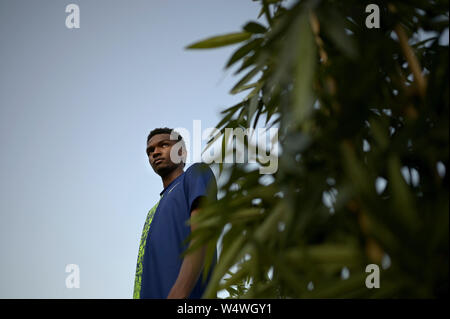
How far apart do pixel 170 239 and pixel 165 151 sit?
0.46 meters

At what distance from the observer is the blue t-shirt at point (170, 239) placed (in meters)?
1.07

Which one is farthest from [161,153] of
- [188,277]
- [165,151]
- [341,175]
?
[341,175]

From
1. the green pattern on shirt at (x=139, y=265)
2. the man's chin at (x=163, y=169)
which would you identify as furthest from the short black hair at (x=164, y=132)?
the green pattern on shirt at (x=139, y=265)

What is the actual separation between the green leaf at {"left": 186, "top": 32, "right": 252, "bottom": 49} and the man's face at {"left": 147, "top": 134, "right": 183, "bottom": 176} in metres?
0.88

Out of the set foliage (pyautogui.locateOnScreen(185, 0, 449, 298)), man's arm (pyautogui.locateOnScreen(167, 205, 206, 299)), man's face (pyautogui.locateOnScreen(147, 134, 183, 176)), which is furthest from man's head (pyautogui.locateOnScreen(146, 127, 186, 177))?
foliage (pyautogui.locateOnScreen(185, 0, 449, 298))

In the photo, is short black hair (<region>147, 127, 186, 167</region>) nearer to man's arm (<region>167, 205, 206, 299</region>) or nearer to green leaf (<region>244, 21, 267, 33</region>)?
man's arm (<region>167, 205, 206, 299</region>)

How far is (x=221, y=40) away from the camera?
0.64 metres

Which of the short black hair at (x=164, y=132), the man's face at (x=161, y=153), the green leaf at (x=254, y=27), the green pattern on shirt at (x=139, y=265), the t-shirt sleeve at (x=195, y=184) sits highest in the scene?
the green leaf at (x=254, y=27)

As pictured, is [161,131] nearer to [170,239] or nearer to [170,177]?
[170,177]

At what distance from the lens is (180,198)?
115cm

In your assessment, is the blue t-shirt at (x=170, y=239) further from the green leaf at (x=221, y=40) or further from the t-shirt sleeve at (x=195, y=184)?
the green leaf at (x=221, y=40)

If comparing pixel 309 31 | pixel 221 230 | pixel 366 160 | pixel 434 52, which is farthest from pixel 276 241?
pixel 434 52

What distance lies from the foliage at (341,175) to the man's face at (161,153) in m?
0.80
